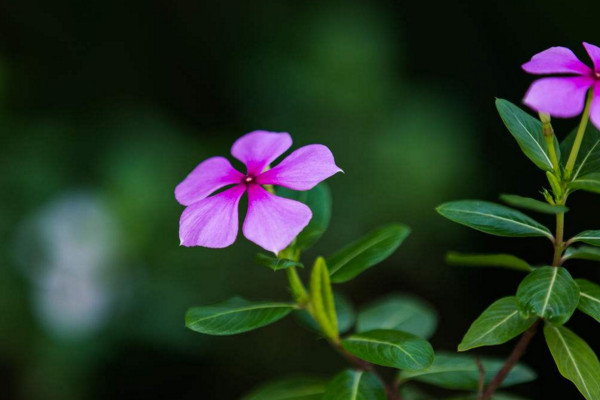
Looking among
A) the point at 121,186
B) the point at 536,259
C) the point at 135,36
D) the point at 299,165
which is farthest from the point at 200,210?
the point at 135,36

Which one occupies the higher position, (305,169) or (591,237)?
(305,169)

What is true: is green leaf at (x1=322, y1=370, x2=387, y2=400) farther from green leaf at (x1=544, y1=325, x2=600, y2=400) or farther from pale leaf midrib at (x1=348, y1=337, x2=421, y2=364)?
green leaf at (x1=544, y1=325, x2=600, y2=400)


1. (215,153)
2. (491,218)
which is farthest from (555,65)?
(215,153)

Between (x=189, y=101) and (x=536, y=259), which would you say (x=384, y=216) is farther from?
(x=189, y=101)

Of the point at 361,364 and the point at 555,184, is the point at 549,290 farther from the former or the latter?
the point at 361,364

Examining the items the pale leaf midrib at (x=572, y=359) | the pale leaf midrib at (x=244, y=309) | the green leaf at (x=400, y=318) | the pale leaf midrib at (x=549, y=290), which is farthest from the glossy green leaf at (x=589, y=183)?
the green leaf at (x=400, y=318)
